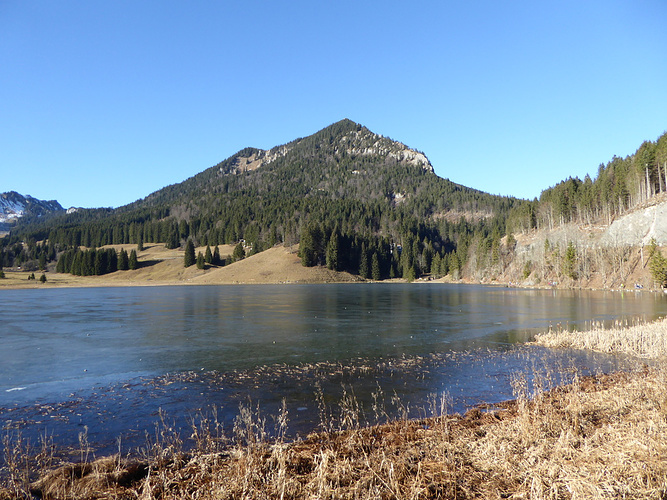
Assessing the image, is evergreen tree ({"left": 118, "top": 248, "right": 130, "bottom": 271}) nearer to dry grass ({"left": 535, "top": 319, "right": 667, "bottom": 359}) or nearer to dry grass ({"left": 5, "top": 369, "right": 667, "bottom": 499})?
dry grass ({"left": 535, "top": 319, "right": 667, "bottom": 359})

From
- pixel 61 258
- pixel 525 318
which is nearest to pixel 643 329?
pixel 525 318

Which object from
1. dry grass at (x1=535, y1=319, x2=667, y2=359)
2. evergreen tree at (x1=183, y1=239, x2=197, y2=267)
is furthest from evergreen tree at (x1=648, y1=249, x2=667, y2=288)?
evergreen tree at (x1=183, y1=239, x2=197, y2=267)

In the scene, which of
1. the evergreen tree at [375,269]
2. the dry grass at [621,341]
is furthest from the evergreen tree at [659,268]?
the evergreen tree at [375,269]

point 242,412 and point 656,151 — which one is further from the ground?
point 656,151

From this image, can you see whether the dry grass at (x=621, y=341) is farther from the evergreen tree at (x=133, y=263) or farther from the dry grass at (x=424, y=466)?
the evergreen tree at (x=133, y=263)

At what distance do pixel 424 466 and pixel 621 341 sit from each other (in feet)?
75.1

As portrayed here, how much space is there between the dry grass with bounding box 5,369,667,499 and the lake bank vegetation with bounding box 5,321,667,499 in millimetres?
26

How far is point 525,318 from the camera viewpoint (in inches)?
1610

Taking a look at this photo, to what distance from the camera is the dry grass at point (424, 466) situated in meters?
7.00

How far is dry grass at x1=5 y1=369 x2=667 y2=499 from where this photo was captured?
7.00 meters

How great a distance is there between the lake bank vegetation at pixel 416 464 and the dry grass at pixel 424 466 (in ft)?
0.08

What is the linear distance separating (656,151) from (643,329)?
325ft

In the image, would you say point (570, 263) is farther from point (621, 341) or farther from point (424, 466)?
point (424, 466)

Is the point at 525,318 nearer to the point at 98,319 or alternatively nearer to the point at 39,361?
the point at 39,361
